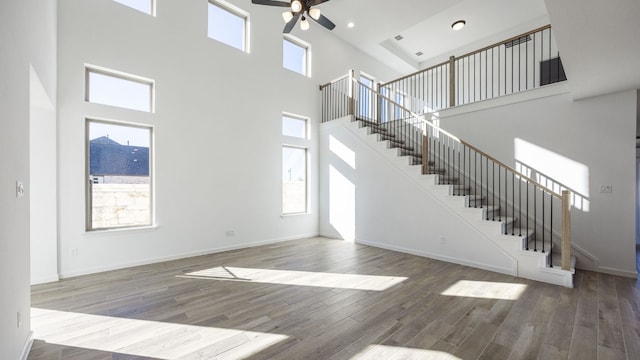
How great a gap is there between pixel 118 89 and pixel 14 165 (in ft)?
9.64

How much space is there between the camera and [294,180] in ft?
21.9

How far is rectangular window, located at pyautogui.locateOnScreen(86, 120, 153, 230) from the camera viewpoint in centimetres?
405

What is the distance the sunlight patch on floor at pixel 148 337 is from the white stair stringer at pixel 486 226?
3496 mm

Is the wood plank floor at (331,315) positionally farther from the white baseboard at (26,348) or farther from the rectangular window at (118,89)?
the rectangular window at (118,89)

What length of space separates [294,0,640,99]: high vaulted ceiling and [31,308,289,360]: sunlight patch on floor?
145 inches

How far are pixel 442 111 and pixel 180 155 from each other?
17.7 feet

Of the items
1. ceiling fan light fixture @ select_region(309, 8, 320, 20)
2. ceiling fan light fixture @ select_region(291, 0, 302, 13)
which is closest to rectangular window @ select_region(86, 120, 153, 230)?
ceiling fan light fixture @ select_region(291, 0, 302, 13)

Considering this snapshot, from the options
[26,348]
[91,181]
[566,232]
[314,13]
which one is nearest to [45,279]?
[91,181]

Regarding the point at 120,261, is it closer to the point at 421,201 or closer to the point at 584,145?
the point at 421,201

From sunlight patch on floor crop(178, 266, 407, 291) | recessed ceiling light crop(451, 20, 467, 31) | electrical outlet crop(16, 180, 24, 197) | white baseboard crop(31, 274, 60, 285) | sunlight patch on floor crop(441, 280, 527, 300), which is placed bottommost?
sunlight patch on floor crop(178, 266, 407, 291)

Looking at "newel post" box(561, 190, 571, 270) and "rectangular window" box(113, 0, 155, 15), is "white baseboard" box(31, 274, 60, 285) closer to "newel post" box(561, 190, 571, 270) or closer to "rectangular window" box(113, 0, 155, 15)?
"rectangular window" box(113, 0, 155, 15)

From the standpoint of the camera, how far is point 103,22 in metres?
4.02

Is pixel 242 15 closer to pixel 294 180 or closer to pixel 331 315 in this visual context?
pixel 294 180

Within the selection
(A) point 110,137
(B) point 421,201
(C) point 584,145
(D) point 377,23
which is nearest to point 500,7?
(D) point 377,23
